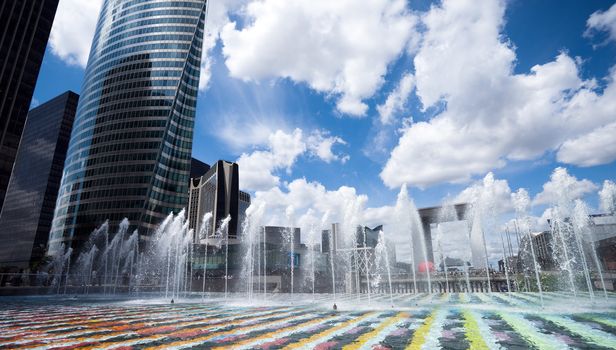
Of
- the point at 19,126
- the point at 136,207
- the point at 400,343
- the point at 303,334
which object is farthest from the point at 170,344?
the point at 136,207

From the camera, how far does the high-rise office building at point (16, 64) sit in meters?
66.0

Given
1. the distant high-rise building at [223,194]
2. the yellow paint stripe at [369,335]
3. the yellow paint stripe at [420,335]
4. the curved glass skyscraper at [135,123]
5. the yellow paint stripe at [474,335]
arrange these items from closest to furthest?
the yellow paint stripe at [474,335]
the yellow paint stripe at [369,335]
the yellow paint stripe at [420,335]
the curved glass skyscraper at [135,123]
the distant high-rise building at [223,194]

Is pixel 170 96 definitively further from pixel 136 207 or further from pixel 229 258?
pixel 229 258

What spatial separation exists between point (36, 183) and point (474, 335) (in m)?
214

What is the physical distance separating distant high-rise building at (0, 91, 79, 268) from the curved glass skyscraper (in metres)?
52.6

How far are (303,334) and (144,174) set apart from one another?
110484 millimetres

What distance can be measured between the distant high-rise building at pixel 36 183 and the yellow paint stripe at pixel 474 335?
19260 centimetres

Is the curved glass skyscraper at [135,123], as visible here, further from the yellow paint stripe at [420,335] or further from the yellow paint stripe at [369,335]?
the yellow paint stripe at [420,335]

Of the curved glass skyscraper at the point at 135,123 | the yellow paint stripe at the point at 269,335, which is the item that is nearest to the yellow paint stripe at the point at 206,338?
the yellow paint stripe at the point at 269,335

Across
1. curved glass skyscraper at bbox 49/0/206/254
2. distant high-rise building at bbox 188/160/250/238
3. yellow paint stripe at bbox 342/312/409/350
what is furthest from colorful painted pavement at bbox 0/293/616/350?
distant high-rise building at bbox 188/160/250/238

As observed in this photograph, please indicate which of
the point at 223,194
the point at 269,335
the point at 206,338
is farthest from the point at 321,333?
the point at 223,194

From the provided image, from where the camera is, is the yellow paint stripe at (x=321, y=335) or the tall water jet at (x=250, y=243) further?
the tall water jet at (x=250, y=243)

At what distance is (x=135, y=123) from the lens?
119188mm

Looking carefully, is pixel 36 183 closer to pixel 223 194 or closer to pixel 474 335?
pixel 223 194
